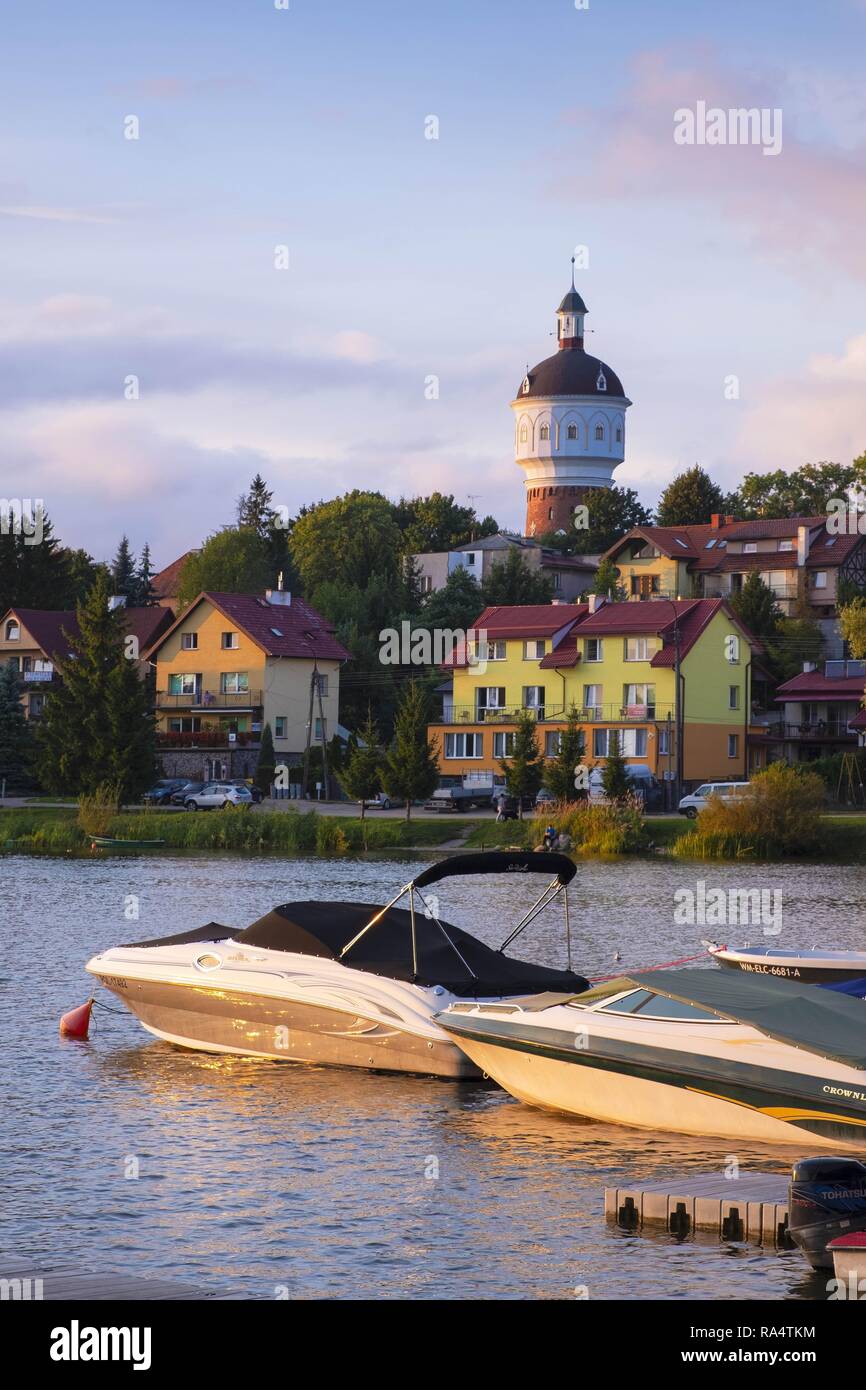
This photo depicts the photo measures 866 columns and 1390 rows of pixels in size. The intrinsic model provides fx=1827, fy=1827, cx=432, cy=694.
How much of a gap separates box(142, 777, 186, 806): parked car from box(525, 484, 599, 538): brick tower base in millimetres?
76151

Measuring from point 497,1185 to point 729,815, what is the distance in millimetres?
51885

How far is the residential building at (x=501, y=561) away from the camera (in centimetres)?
13462

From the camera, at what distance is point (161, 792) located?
295 ft

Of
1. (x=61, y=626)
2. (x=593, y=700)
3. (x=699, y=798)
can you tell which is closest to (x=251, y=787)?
(x=593, y=700)

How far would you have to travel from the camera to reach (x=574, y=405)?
6594 inches

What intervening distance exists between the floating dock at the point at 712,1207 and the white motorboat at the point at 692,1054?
2201mm

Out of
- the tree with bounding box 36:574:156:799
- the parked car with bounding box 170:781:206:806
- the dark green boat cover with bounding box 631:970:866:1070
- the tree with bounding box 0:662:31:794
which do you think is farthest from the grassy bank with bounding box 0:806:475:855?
the dark green boat cover with bounding box 631:970:866:1070

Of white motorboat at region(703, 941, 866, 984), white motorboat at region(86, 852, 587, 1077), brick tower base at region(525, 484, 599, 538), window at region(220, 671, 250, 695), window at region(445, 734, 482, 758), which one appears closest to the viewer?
white motorboat at region(86, 852, 587, 1077)

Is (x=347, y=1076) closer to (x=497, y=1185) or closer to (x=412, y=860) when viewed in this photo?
(x=497, y=1185)

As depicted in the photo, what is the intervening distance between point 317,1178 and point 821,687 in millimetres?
83809

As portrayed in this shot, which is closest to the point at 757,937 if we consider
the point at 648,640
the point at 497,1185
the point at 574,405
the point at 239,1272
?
the point at 497,1185

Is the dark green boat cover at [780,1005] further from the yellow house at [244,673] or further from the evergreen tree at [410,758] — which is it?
the yellow house at [244,673]

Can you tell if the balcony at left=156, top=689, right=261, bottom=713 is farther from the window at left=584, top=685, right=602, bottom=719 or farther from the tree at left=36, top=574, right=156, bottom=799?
the window at left=584, top=685, right=602, bottom=719

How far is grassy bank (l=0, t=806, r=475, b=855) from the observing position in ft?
238
